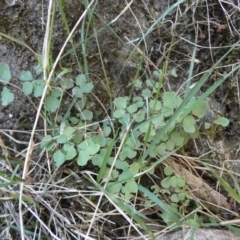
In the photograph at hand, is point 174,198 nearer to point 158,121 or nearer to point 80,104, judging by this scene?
point 158,121

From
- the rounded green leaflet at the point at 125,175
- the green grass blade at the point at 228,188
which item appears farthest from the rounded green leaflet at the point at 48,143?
the green grass blade at the point at 228,188

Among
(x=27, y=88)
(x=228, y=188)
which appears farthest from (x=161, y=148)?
(x=27, y=88)

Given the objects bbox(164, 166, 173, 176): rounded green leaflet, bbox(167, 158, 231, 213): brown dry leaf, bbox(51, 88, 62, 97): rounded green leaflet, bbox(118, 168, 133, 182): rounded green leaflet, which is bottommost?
bbox(167, 158, 231, 213): brown dry leaf

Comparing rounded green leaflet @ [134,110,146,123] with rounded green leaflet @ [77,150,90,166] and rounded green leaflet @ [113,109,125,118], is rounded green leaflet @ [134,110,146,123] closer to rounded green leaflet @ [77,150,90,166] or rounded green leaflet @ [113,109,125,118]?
rounded green leaflet @ [113,109,125,118]

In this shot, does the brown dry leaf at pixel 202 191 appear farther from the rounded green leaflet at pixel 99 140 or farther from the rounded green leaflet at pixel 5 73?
the rounded green leaflet at pixel 5 73

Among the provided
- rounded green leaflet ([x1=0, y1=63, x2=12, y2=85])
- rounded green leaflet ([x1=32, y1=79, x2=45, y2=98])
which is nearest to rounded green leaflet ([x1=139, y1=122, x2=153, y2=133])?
rounded green leaflet ([x1=32, y1=79, x2=45, y2=98])

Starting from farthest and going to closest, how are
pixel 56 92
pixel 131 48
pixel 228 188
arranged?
pixel 131 48 < pixel 56 92 < pixel 228 188
